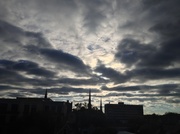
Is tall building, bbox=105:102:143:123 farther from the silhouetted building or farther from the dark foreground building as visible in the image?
the silhouetted building

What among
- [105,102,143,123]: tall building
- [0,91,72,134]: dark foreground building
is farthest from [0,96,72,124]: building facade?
[105,102,143,123]: tall building

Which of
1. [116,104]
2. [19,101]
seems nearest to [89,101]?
A: [19,101]

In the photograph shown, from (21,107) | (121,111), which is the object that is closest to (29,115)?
(21,107)

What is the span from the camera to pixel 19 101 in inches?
2751

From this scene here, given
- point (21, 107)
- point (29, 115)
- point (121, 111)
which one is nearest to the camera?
point (29, 115)

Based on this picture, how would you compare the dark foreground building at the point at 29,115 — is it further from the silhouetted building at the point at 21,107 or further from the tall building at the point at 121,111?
Result: the tall building at the point at 121,111

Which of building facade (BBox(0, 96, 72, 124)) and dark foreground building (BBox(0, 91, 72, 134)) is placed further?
building facade (BBox(0, 96, 72, 124))

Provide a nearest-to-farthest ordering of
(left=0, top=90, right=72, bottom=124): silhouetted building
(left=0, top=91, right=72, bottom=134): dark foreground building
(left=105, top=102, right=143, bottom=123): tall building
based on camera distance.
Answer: (left=0, top=91, right=72, bottom=134): dark foreground building, (left=0, top=90, right=72, bottom=124): silhouetted building, (left=105, top=102, right=143, bottom=123): tall building

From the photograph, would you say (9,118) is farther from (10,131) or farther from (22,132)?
(22,132)

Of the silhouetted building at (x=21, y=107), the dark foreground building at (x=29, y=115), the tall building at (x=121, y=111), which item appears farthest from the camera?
the tall building at (x=121, y=111)

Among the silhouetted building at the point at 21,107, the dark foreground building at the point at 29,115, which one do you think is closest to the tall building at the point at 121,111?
the dark foreground building at the point at 29,115

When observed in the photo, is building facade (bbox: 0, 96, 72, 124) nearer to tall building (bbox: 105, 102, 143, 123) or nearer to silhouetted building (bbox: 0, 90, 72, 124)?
silhouetted building (bbox: 0, 90, 72, 124)

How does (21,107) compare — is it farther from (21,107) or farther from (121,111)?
(121,111)

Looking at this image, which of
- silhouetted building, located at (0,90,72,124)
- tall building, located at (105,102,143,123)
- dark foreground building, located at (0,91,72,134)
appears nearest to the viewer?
dark foreground building, located at (0,91,72,134)
